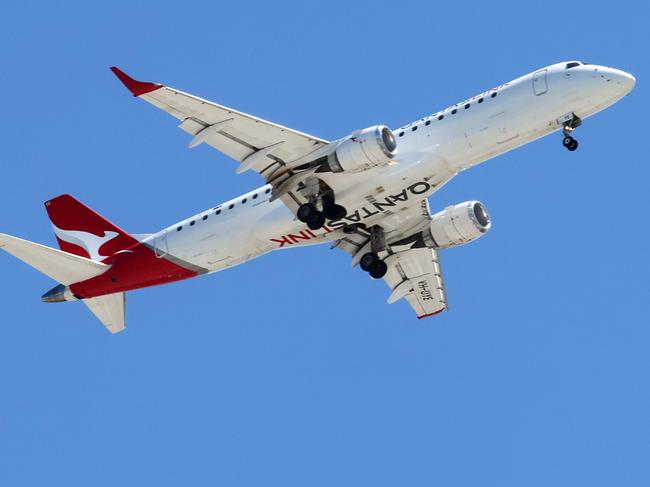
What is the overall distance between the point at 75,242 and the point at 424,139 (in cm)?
1514

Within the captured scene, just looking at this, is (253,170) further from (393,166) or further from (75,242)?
(75,242)

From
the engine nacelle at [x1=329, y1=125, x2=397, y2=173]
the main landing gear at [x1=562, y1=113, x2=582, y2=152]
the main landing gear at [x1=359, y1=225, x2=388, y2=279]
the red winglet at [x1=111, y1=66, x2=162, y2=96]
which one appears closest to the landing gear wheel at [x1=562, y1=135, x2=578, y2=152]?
the main landing gear at [x1=562, y1=113, x2=582, y2=152]

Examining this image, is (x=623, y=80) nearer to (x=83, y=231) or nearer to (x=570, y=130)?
(x=570, y=130)

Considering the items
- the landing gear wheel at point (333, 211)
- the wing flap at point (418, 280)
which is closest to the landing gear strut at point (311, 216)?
the landing gear wheel at point (333, 211)

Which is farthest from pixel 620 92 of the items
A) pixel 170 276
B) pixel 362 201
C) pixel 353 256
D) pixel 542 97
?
pixel 170 276

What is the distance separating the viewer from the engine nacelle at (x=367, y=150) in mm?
42750

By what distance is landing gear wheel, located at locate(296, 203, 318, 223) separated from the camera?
44.8 metres

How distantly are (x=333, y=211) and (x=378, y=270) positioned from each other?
5.10 m

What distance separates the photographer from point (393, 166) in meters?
44.1

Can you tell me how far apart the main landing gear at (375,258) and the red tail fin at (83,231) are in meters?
8.84

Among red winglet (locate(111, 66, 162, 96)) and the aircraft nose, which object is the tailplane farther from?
the aircraft nose

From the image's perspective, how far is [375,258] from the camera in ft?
161

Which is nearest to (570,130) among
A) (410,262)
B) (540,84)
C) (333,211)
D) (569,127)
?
(569,127)

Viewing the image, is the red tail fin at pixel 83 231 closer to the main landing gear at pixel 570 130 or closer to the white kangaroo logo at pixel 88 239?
the white kangaroo logo at pixel 88 239
